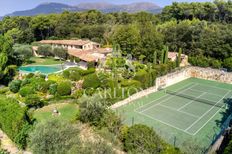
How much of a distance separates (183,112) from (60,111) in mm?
13778

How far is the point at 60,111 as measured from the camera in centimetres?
2494

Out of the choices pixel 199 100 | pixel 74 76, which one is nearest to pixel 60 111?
pixel 74 76

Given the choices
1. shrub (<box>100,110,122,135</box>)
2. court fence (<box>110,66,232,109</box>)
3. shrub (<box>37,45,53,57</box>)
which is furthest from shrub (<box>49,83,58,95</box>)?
shrub (<box>37,45,53,57</box>)

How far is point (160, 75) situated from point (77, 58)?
765 inches

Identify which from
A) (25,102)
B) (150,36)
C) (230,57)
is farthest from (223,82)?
(25,102)

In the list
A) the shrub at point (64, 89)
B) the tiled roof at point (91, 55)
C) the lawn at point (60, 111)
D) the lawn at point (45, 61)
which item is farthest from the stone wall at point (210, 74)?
the lawn at point (45, 61)

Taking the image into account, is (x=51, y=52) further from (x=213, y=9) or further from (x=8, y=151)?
(x=213, y=9)

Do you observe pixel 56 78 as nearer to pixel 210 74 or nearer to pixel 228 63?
pixel 210 74

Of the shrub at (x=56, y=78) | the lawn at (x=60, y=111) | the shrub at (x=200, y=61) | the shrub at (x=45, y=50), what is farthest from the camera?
the shrub at (x=45, y=50)

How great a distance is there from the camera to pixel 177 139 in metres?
19.7

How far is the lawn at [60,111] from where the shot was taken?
2325 cm

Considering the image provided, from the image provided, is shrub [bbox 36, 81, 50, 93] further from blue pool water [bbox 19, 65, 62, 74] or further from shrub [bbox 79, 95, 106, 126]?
blue pool water [bbox 19, 65, 62, 74]

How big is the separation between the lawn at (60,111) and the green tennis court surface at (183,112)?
17.6 feet

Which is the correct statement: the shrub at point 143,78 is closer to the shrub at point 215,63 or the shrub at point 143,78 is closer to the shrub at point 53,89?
the shrub at point 53,89
